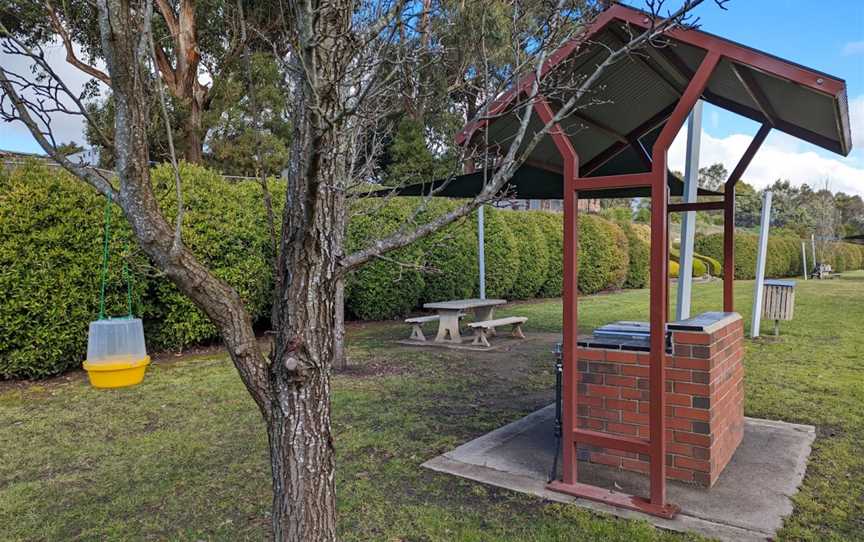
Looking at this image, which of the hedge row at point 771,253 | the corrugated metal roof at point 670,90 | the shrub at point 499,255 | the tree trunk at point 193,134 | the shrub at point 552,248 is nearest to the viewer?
the corrugated metal roof at point 670,90

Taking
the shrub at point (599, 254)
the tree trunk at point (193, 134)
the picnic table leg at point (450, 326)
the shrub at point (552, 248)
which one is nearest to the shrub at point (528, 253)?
the shrub at point (552, 248)

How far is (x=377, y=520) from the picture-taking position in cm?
291

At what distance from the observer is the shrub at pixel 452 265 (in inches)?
442

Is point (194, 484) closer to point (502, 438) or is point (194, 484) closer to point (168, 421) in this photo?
point (168, 421)

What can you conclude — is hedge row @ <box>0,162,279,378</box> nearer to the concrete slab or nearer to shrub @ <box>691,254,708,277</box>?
the concrete slab

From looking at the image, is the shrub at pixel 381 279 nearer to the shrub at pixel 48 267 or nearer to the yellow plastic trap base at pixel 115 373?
the shrub at pixel 48 267

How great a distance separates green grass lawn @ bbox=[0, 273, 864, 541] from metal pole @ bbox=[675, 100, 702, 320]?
3.57ft

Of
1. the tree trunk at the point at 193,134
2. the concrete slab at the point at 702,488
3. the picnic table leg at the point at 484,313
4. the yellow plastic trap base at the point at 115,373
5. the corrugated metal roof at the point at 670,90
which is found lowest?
the concrete slab at the point at 702,488

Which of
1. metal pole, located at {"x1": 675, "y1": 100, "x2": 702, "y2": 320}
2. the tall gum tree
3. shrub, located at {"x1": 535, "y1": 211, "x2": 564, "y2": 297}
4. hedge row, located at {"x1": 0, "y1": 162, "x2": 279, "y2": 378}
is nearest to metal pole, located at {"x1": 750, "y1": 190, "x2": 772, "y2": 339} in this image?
metal pole, located at {"x1": 675, "y1": 100, "x2": 702, "y2": 320}

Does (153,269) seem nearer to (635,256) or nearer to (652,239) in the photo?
(652,239)

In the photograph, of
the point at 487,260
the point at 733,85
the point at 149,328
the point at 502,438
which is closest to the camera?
the point at 733,85

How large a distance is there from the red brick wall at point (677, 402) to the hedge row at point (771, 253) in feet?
69.6

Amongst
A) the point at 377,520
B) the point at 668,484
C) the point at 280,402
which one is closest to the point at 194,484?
the point at 377,520

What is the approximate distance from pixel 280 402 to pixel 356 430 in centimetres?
272
